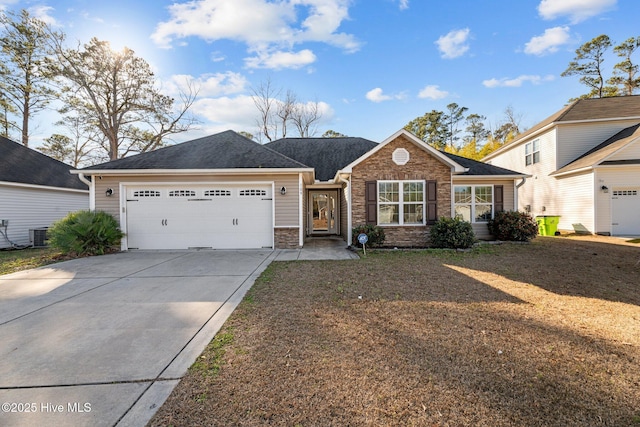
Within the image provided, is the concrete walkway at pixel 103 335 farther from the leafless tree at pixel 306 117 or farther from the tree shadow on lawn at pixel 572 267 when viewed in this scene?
the leafless tree at pixel 306 117

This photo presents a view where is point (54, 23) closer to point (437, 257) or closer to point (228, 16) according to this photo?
point (228, 16)

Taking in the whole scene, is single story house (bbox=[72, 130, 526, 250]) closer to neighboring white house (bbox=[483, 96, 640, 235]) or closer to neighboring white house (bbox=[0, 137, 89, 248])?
neighboring white house (bbox=[0, 137, 89, 248])

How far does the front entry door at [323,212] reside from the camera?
1440cm

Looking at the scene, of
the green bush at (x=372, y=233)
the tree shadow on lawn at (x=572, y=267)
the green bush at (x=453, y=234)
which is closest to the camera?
the tree shadow on lawn at (x=572, y=267)

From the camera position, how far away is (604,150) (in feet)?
44.8

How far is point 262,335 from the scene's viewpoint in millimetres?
3355

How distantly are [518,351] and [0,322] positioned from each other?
21.7 ft

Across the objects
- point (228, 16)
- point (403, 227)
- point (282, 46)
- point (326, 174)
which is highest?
point (282, 46)

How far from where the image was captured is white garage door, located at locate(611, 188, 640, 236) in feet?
42.0

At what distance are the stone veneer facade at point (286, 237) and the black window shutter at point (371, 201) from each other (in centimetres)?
265

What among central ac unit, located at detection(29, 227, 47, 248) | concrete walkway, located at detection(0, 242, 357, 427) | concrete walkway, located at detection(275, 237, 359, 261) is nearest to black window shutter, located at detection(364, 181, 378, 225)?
concrete walkway, located at detection(275, 237, 359, 261)

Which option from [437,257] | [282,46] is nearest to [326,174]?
[437,257]

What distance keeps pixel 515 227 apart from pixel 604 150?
8.01 metres

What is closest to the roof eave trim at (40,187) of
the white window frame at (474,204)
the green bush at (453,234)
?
the green bush at (453,234)
